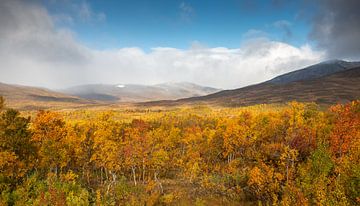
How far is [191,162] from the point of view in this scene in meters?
74.4

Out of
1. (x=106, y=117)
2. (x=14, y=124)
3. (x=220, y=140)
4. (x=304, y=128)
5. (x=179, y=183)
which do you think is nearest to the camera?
(x=14, y=124)

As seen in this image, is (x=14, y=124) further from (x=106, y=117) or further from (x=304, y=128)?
(x=304, y=128)

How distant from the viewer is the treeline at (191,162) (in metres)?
40.9

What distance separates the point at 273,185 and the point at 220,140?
39052mm

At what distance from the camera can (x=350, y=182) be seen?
126ft

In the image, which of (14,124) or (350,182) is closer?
(350,182)

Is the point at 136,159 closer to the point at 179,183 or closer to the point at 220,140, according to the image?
the point at 179,183

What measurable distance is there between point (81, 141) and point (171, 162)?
25951mm

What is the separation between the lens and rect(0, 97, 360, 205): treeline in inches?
1610

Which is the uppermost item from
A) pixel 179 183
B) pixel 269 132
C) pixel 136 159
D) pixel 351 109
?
pixel 351 109

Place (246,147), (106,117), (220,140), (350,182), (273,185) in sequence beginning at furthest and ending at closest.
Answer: (220,140)
(246,147)
(106,117)
(273,185)
(350,182)

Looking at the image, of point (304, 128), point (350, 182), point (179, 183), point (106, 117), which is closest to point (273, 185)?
point (350, 182)

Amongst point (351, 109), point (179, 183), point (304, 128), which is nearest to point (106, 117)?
point (179, 183)

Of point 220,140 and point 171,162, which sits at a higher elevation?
point 220,140
